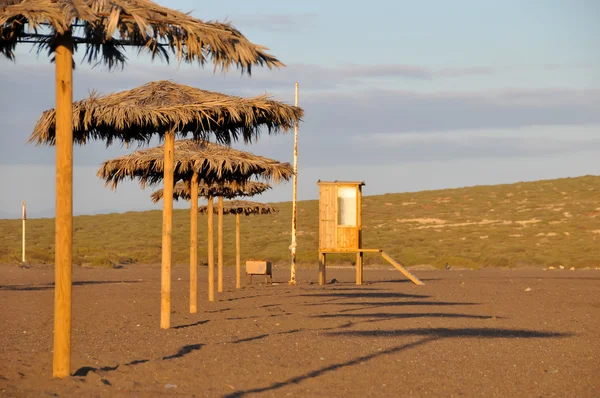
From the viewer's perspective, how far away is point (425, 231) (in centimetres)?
6309

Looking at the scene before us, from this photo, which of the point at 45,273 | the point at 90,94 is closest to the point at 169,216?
the point at 90,94

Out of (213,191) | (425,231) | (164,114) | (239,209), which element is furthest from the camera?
(425,231)

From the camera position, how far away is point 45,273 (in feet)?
106

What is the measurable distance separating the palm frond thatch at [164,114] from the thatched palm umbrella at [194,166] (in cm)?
194

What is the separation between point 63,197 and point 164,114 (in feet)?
12.9

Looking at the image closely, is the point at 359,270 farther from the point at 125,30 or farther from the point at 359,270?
the point at 125,30

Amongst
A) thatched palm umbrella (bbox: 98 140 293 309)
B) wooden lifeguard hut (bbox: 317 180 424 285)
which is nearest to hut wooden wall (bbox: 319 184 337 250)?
wooden lifeguard hut (bbox: 317 180 424 285)

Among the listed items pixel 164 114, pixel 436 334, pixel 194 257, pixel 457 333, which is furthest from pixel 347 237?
pixel 164 114

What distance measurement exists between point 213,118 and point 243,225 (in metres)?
61.3

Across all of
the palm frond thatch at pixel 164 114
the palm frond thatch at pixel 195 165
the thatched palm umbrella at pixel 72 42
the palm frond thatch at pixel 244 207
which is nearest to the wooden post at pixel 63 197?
the thatched palm umbrella at pixel 72 42

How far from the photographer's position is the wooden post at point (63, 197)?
7.96 m

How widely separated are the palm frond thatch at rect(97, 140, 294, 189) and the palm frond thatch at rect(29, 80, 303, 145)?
6.36 ft

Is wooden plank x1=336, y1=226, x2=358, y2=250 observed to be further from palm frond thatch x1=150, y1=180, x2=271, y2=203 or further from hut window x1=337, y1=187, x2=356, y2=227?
palm frond thatch x1=150, y1=180, x2=271, y2=203

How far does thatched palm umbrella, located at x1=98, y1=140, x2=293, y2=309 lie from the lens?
48.5ft
